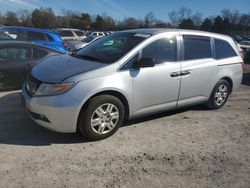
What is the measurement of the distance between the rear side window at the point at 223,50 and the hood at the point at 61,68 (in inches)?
106

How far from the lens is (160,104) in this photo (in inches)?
212

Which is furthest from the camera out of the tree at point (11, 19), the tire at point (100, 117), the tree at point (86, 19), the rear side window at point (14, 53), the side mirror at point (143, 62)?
the tree at point (86, 19)

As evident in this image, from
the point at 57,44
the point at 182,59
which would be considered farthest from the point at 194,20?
the point at 182,59

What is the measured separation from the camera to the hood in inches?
177

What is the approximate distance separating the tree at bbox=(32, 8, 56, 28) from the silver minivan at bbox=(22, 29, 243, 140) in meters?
70.5

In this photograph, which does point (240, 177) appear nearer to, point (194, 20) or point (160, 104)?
point (160, 104)

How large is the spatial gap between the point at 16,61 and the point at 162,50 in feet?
12.1

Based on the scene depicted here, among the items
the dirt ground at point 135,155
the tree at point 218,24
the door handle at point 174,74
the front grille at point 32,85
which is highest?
the tree at point 218,24

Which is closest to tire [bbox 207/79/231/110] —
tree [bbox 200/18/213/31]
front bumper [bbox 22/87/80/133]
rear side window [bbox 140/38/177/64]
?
rear side window [bbox 140/38/177/64]

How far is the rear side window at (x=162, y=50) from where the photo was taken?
5.18m

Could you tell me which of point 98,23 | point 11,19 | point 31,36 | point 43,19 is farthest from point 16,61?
point 98,23

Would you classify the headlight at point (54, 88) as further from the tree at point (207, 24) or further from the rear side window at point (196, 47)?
the tree at point (207, 24)

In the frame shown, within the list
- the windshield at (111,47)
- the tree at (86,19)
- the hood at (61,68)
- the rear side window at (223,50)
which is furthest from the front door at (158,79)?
the tree at (86,19)

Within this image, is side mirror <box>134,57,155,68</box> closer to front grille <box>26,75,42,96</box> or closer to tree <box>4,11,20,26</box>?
front grille <box>26,75,42,96</box>
